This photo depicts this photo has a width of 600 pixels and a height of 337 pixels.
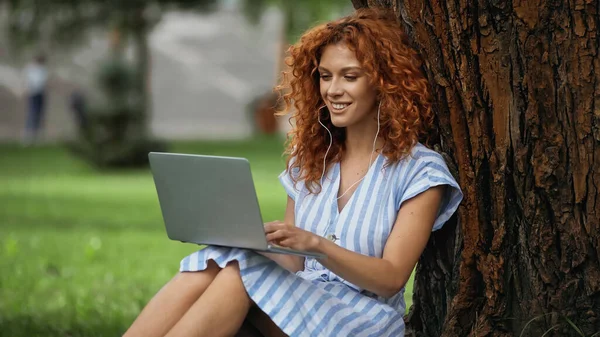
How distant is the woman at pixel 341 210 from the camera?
3.52m

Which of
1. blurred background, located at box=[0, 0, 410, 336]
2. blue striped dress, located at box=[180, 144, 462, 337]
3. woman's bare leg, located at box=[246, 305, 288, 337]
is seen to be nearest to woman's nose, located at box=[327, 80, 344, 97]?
blue striped dress, located at box=[180, 144, 462, 337]

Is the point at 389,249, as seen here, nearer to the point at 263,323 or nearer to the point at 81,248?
the point at 263,323

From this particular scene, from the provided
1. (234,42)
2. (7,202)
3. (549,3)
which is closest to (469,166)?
(549,3)

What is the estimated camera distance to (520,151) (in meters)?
3.74

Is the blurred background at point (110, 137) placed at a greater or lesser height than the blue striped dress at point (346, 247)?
lesser

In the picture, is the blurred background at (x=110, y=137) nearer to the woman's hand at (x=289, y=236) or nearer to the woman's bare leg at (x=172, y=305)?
the woman's bare leg at (x=172, y=305)

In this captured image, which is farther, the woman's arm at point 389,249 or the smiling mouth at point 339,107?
the smiling mouth at point 339,107

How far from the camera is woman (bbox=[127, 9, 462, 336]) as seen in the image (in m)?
3.52

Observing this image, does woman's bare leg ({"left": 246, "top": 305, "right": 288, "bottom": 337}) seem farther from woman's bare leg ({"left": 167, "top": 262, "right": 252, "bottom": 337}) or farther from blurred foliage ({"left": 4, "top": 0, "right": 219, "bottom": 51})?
blurred foliage ({"left": 4, "top": 0, "right": 219, "bottom": 51})

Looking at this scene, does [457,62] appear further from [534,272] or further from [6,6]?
[6,6]

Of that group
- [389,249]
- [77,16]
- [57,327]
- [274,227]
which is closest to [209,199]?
[274,227]

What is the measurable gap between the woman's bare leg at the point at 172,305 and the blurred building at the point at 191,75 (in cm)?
2875

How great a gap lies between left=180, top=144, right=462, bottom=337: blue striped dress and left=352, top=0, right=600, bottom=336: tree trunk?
144mm

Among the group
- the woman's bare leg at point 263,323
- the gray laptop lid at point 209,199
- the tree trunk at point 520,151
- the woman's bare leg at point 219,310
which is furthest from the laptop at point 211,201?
the tree trunk at point 520,151
